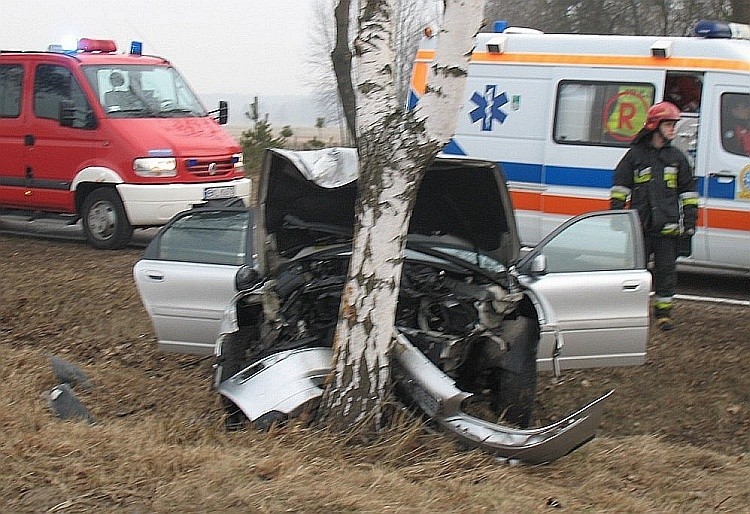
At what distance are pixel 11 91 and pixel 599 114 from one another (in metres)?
6.17

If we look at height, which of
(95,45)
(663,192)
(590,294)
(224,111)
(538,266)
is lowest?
(590,294)

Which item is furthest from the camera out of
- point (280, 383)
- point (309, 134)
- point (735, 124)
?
point (309, 134)

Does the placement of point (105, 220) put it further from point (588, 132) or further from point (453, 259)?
point (453, 259)

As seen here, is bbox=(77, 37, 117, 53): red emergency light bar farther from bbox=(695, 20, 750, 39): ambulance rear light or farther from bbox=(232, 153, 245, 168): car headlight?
bbox=(695, 20, 750, 39): ambulance rear light

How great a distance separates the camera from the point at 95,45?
11734 millimetres

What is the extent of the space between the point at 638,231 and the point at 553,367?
112cm

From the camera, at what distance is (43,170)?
440 inches

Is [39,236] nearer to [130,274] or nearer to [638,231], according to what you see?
[130,274]

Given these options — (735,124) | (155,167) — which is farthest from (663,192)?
(155,167)

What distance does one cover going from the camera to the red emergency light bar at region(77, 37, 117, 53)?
38.4 ft

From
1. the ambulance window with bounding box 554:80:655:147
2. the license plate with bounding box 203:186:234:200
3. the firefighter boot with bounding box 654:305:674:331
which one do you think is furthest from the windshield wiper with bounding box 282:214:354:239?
the license plate with bounding box 203:186:234:200

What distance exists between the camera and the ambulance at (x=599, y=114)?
9.37 m

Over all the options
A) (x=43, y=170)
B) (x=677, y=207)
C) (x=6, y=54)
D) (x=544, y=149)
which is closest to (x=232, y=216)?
(x=677, y=207)

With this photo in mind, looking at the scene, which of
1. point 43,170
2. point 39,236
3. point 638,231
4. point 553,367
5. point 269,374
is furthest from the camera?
point 39,236
